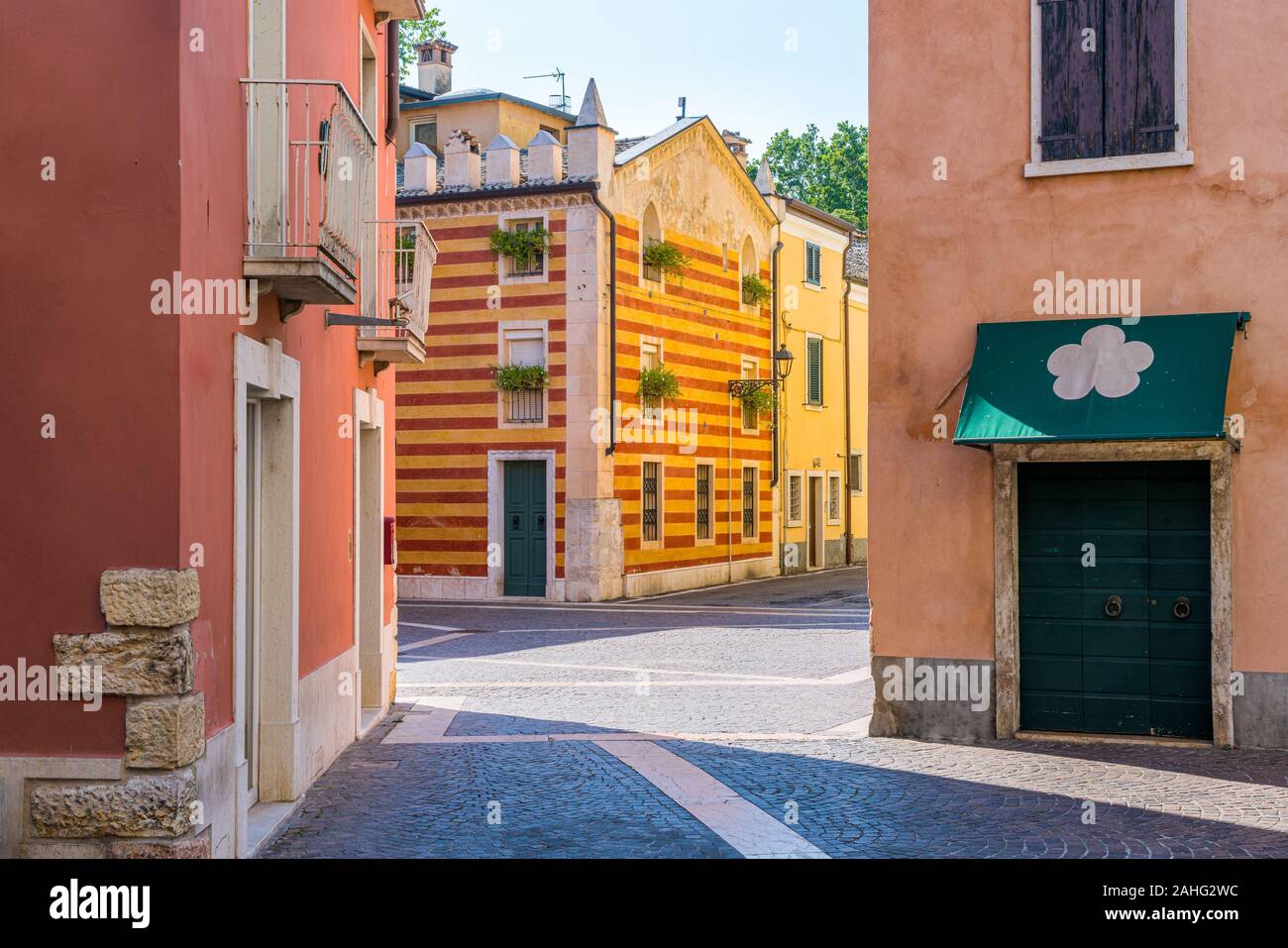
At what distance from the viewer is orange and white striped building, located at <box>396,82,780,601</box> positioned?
29281 millimetres

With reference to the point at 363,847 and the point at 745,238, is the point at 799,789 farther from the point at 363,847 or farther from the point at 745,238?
the point at 745,238

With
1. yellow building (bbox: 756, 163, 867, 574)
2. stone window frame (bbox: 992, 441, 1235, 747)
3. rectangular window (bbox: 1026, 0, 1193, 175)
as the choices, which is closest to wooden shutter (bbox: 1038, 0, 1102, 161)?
rectangular window (bbox: 1026, 0, 1193, 175)

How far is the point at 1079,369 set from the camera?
1169 centimetres

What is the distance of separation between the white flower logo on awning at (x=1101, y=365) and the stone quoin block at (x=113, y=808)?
7.59 meters

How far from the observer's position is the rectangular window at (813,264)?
39781 millimetres

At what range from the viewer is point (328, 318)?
1079 cm

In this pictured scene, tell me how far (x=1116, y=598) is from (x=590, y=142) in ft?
64.0

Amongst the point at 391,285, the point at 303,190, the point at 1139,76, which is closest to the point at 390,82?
the point at 391,285

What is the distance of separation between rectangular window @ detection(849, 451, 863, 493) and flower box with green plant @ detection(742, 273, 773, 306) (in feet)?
27.8

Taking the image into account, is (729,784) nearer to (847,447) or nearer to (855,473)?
(847,447)

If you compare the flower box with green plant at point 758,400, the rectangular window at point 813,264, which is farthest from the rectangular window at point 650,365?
the rectangular window at point 813,264

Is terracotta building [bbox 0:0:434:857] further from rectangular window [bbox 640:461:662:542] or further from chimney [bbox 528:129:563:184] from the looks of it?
rectangular window [bbox 640:461:662:542]

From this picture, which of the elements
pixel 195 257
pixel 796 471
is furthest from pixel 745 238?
pixel 195 257

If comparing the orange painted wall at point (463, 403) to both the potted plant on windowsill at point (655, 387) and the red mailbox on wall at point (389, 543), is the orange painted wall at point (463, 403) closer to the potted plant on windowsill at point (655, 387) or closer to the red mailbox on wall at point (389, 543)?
the potted plant on windowsill at point (655, 387)
